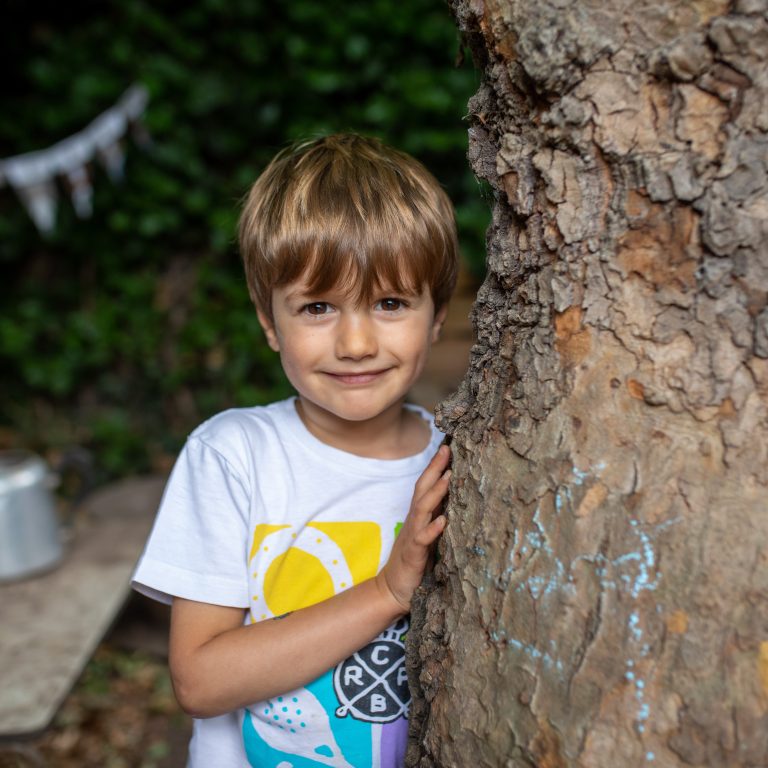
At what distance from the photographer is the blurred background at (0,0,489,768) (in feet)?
10.7

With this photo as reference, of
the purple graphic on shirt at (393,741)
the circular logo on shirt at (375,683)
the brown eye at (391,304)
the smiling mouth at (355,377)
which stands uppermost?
the brown eye at (391,304)

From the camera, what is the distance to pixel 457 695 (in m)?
0.88

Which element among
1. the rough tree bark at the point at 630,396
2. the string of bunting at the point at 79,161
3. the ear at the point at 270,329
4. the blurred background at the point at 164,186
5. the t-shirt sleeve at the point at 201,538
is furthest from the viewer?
the blurred background at the point at 164,186

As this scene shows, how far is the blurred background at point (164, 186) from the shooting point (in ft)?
10.7

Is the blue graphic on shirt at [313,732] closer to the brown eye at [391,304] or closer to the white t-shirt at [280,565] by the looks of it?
the white t-shirt at [280,565]

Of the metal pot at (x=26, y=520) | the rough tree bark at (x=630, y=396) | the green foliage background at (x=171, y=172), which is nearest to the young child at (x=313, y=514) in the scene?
the rough tree bark at (x=630, y=396)

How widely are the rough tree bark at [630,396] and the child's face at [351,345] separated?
12.7 inches

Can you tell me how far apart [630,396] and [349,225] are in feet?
1.65

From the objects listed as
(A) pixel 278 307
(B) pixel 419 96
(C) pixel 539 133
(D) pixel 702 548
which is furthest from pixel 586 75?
(B) pixel 419 96

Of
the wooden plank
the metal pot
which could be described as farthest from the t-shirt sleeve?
the metal pot

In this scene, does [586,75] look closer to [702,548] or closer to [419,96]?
[702,548]

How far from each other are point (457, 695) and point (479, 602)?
103mm

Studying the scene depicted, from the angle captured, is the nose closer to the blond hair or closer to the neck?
the blond hair

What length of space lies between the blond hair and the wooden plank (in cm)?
130
